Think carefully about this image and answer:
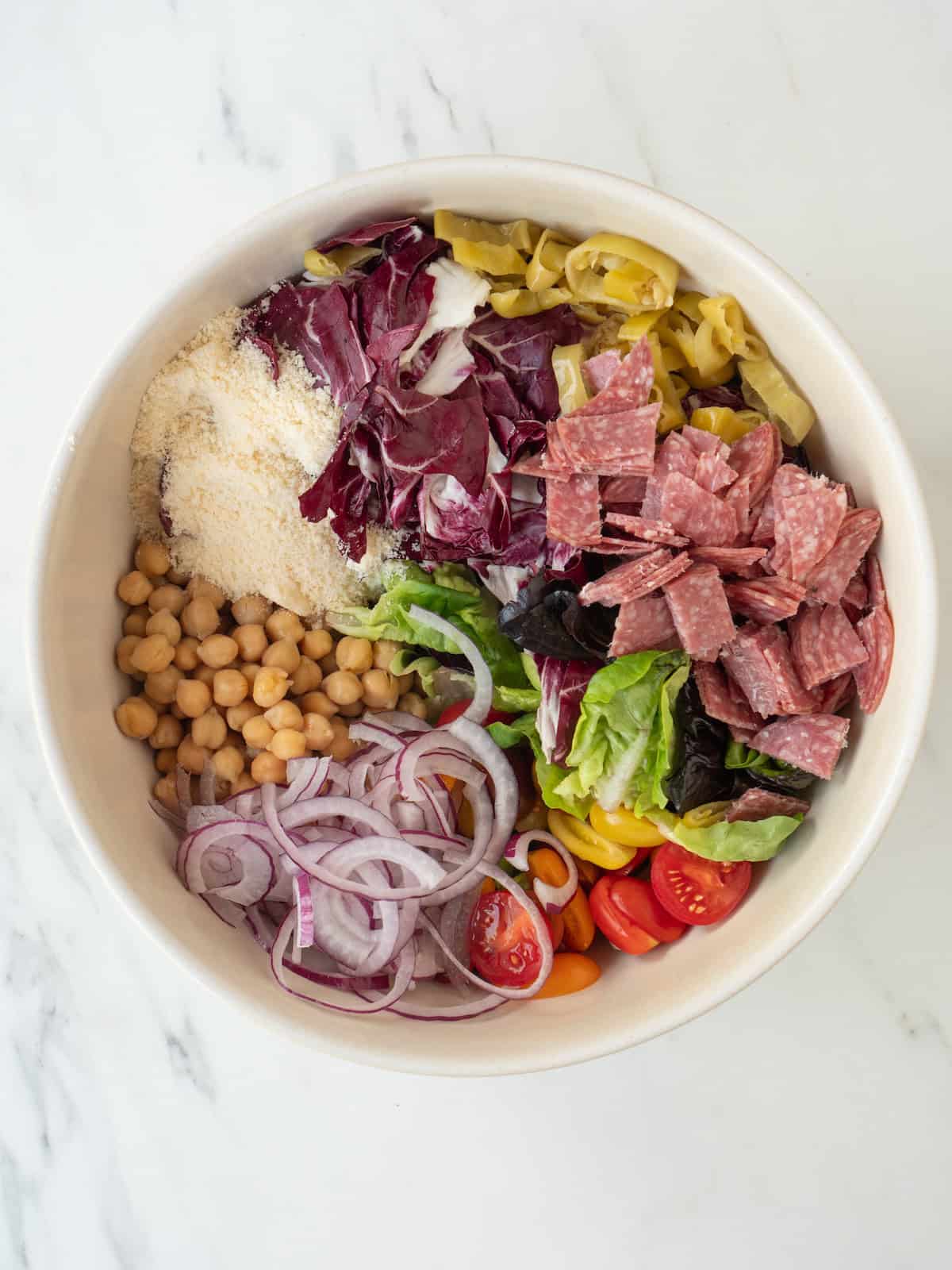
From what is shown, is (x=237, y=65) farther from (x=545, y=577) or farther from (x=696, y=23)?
(x=545, y=577)

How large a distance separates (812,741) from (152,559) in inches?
49.5

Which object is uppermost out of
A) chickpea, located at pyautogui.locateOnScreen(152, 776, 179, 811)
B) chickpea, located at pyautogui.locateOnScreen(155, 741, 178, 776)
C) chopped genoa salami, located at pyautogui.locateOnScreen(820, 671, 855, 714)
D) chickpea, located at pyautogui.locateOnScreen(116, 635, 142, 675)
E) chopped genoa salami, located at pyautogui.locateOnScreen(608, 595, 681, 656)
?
chopped genoa salami, located at pyautogui.locateOnScreen(820, 671, 855, 714)

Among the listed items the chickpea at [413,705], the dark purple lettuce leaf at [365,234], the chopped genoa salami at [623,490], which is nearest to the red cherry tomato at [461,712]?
the chickpea at [413,705]

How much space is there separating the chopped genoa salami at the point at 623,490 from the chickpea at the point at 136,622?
903 mm

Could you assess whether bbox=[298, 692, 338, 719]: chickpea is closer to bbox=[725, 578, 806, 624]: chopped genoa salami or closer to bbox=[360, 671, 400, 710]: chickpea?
bbox=[360, 671, 400, 710]: chickpea

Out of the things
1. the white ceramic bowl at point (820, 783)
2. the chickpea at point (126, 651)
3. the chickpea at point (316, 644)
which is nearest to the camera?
the white ceramic bowl at point (820, 783)

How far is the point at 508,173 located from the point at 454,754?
1.03 m

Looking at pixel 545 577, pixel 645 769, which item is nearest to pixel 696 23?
pixel 545 577

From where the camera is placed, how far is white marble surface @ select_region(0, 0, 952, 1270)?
87.2 inches

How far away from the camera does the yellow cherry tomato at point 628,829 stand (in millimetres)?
1969

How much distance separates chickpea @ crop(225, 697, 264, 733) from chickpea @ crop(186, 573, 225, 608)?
0.68ft

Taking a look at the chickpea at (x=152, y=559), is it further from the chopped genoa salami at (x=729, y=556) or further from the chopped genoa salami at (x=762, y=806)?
the chopped genoa salami at (x=762, y=806)

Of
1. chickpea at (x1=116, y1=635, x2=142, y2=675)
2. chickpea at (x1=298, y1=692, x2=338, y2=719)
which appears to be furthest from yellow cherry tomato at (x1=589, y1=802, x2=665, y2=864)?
chickpea at (x1=116, y1=635, x2=142, y2=675)

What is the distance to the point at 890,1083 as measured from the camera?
225 centimetres
